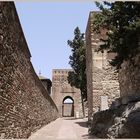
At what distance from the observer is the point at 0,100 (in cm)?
642

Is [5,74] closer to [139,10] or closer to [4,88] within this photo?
[4,88]

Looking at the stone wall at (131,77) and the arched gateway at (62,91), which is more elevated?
the arched gateway at (62,91)

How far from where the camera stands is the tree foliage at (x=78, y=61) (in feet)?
81.9

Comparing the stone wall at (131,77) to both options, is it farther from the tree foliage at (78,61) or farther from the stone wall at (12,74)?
the tree foliage at (78,61)

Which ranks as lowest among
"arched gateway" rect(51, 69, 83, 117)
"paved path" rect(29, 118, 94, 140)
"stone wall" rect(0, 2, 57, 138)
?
"paved path" rect(29, 118, 94, 140)

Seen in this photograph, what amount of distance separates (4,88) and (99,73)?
34.1 feet

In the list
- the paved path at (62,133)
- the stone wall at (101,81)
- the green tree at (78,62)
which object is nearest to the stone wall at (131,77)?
the stone wall at (101,81)

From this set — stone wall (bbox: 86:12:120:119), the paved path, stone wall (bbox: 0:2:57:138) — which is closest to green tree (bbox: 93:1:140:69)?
stone wall (bbox: 0:2:57:138)

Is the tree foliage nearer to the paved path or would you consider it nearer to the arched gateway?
the paved path

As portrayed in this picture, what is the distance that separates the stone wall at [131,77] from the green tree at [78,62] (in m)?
9.67

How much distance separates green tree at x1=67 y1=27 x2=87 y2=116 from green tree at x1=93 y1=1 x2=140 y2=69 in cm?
1515

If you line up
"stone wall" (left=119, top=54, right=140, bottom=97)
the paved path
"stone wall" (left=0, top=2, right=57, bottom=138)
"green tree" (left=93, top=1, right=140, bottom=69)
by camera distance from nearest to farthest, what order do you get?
1. "stone wall" (left=0, top=2, right=57, bottom=138)
2. "green tree" (left=93, top=1, right=140, bottom=69)
3. the paved path
4. "stone wall" (left=119, top=54, right=140, bottom=97)

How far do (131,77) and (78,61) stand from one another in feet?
44.4

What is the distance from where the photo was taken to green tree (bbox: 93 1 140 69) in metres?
8.41
